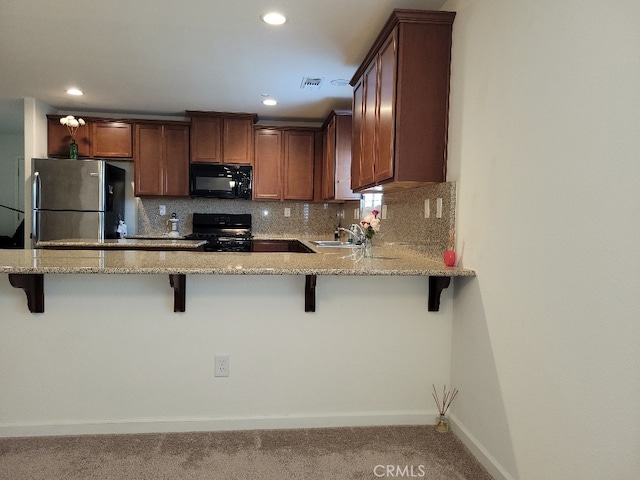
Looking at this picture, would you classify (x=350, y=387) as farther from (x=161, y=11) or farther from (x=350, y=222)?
(x=350, y=222)

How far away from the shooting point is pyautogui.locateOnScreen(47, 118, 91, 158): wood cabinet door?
4.75 m

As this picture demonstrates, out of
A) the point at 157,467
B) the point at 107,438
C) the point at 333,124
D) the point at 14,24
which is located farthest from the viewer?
the point at 333,124

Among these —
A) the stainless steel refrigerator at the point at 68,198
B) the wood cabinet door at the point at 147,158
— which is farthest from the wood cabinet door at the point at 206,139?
the stainless steel refrigerator at the point at 68,198

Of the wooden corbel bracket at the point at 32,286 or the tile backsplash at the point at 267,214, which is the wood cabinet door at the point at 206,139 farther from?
the wooden corbel bracket at the point at 32,286

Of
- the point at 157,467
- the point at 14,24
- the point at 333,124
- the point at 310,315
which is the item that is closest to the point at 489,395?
the point at 310,315

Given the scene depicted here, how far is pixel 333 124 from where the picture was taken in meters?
4.39

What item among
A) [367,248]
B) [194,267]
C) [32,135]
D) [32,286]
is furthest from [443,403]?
[32,135]

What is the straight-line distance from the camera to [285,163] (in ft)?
16.7

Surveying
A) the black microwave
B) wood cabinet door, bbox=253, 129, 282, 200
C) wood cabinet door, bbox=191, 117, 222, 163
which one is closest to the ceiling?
wood cabinet door, bbox=191, 117, 222, 163

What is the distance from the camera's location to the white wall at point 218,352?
2051 millimetres

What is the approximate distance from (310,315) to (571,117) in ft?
4.72

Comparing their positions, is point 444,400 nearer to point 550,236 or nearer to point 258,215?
point 550,236

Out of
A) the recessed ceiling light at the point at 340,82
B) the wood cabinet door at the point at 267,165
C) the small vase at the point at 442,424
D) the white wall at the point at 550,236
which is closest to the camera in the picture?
the white wall at the point at 550,236

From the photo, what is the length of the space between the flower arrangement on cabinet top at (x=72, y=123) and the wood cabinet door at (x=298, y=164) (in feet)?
7.63
